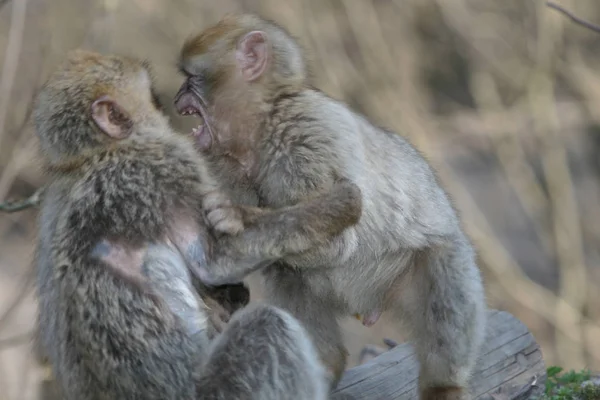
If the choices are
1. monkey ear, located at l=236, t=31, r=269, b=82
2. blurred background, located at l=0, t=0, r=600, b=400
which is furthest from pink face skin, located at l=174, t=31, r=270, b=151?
blurred background, located at l=0, t=0, r=600, b=400

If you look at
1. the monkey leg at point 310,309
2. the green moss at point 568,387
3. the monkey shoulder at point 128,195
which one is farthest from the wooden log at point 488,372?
the monkey shoulder at point 128,195

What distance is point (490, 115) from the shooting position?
1247 cm

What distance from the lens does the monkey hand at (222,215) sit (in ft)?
14.9

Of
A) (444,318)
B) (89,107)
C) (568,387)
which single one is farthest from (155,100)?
(568,387)

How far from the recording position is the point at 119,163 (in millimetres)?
4562

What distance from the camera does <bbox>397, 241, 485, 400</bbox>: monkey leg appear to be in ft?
17.9

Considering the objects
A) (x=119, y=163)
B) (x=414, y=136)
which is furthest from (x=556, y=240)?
(x=119, y=163)

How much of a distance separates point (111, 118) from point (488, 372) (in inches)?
116

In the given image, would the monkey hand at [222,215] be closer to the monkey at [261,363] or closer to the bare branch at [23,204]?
the monkey at [261,363]

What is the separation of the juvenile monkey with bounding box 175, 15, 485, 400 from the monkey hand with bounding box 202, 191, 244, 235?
405 mm

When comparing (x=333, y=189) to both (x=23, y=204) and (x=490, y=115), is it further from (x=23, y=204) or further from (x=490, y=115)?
(x=490, y=115)

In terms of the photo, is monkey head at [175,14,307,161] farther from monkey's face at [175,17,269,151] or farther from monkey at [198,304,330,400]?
monkey at [198,304,330,400]

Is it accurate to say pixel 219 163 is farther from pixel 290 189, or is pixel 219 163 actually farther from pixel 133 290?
pixel 133 290

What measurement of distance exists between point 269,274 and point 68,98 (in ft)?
5.28
